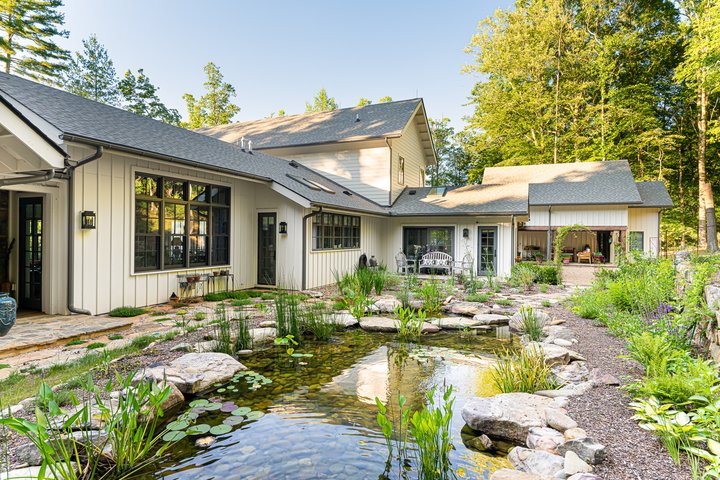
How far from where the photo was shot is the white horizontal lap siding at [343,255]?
9773 mm

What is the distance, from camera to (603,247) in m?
19.0

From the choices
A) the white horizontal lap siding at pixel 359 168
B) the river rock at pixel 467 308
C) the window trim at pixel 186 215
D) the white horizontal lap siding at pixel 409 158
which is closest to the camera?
the window trim at pixel 186 215

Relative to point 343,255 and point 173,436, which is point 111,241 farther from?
point 343,255

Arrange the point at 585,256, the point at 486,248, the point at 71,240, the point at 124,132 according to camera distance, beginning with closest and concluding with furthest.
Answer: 1. the point at 71,240
2. the point at 124,132
3. the point at 486,248
4. the point at 585,256

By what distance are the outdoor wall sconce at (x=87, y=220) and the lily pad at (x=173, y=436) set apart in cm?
445

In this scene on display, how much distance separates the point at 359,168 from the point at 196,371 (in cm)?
1148

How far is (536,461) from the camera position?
93.8 inches

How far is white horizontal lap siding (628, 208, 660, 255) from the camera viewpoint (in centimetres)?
1614

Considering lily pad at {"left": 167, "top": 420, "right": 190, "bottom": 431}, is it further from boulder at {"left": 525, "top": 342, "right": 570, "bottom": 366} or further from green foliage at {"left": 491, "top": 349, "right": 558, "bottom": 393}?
boulder at {"left": 525, "top": 342, "right": 570, "bottom": 366}

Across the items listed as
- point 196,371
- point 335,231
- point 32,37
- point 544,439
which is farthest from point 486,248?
point 32,37

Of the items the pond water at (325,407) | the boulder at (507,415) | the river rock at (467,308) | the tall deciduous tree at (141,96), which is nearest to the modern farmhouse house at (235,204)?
the river rock at (467,308)

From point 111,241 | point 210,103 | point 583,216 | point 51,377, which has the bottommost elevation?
point 51,377

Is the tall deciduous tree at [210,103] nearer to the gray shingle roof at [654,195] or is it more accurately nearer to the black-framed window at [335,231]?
the black-framed window at [335,231]

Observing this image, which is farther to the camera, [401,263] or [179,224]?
[401,263]
